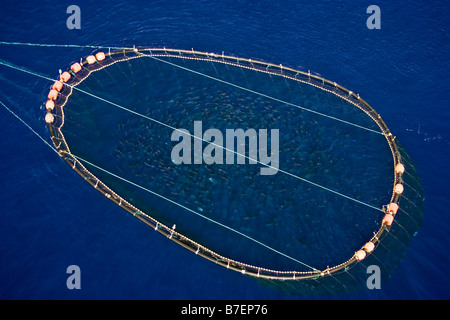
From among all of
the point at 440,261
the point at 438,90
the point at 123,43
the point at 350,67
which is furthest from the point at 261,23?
the point at 440,261

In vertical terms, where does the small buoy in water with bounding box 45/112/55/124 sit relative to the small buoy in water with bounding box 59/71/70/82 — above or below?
below

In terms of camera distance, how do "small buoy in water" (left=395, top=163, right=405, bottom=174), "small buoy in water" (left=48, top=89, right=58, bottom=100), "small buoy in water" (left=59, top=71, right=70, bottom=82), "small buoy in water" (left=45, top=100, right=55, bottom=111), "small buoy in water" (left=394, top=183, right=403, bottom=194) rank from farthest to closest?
"small buoy in water" (left=59, top=71, right=70, bottom=82), "small buoy in water" (left=48, top=89, right=58, bottom=100), "small buoy in water" (left=45, top=100, right=55, bottom=111), "small buoy in water" (left=395, top=163, right=405, bottom=174), "small buoy in water" (left=394, top=183, right=403, bottom=194)

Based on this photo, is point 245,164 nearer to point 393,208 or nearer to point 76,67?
point 393,208

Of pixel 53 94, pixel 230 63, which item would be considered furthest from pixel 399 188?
pixel 53 94

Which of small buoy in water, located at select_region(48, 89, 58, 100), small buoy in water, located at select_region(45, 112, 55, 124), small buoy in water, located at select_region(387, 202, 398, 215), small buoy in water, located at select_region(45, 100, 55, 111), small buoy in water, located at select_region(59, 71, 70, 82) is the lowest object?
small buoy in water, located at select_region(387, 202, 398, 215)

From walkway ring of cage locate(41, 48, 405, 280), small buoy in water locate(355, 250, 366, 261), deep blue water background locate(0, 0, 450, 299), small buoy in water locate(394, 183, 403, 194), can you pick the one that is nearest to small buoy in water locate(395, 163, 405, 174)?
walkway ring of cage locate(41, 48, 405, 280)

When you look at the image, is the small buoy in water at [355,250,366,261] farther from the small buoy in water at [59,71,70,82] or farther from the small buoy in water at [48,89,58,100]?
the small buoy in water at [59,71,70,82]
